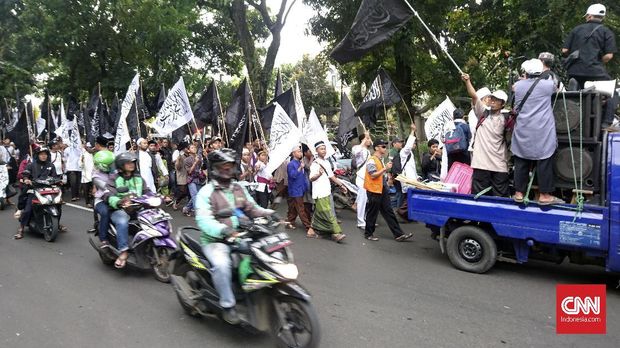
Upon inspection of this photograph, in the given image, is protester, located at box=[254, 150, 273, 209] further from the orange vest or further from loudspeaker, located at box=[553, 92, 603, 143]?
loudspeaker, located at box=[553, 92, 603, 143]

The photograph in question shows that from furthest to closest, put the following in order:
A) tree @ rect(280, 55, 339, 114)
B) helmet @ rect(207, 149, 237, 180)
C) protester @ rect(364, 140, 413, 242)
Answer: tree @ rect(280, 55, 339, 114) → protester @ rect(364, 140, 413, 242) → helmet @ rect(207, 149, 237, 180)

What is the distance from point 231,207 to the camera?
4.45 m

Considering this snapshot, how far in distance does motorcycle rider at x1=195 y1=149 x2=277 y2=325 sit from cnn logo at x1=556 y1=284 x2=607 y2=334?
2981 millimetres

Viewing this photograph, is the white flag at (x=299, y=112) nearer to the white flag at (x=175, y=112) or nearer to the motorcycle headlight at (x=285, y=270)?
the white flag at (x=175, y=112)

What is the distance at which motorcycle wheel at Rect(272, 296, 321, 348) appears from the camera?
146 inches

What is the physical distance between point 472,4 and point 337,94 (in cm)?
2282

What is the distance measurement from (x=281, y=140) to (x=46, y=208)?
419 cm

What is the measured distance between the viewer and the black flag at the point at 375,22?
24.2 ft

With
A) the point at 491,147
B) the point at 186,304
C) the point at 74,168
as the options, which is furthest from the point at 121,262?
the point at 74,168

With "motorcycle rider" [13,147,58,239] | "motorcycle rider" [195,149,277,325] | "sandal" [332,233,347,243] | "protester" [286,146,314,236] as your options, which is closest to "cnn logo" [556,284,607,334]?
"motorcycle rider" [195,149,277,325]

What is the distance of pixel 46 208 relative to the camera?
8.26 metres

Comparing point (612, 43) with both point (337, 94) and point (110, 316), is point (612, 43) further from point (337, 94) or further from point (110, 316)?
point (337, 94)

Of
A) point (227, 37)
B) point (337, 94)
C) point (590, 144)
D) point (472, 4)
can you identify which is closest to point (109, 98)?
point (227, 37)

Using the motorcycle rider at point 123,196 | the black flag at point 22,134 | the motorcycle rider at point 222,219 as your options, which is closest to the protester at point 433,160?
the motorcycle rider at point 123,196
